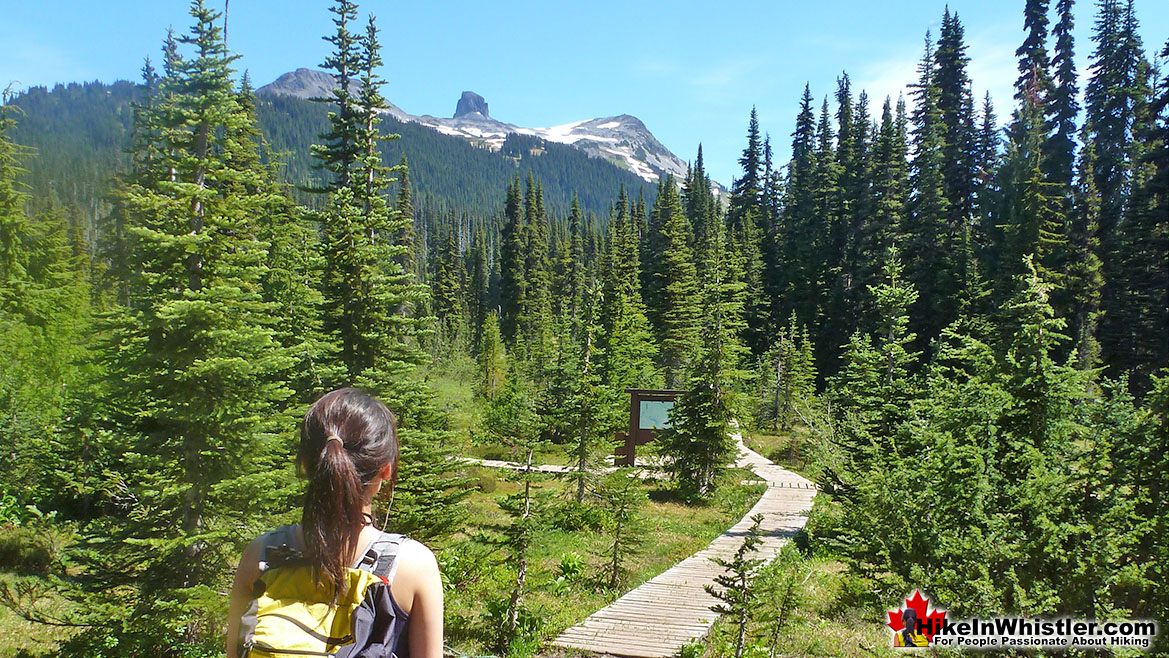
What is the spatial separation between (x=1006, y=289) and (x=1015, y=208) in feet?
19.5

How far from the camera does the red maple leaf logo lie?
34.9ft

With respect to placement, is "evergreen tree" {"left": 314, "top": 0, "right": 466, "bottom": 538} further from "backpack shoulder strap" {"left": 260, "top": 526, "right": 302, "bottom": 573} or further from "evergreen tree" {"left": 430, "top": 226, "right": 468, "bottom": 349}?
"evergreen tree" {"left": 430, "top": 226, "right": 468, "bottom": 349}

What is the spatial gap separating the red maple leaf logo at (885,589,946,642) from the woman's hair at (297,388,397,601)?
11.1 metres

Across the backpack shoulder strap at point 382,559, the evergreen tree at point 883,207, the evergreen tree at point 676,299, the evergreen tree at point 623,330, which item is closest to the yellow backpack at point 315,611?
the backpack shoulder strap at point 382,559

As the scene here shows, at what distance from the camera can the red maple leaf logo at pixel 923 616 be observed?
10.6 meters

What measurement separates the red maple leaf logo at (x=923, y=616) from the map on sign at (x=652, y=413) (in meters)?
17.0

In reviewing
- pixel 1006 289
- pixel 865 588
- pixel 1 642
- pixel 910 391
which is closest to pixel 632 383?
pixel 1006 289

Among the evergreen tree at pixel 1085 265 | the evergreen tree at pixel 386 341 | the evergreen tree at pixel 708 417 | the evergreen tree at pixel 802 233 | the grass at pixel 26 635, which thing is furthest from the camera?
the evergreen tree at pixel 802 233

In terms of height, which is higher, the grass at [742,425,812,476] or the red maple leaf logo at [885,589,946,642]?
the red maple leaf logo at [885,589,946,642]

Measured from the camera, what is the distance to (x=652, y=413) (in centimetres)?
2855

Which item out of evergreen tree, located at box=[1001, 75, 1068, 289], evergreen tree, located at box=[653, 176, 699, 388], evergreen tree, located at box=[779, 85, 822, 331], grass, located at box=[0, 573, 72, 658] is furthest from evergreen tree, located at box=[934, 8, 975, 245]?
grass, located at box=[0, 573, 72, 658]

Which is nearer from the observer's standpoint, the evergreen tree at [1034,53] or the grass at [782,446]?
the grass at [782,446]

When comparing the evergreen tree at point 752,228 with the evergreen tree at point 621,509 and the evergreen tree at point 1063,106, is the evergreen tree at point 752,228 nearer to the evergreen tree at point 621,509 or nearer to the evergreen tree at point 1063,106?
the evergreen tree at point 1063,106

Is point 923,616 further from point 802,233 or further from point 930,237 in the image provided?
point 802,233
